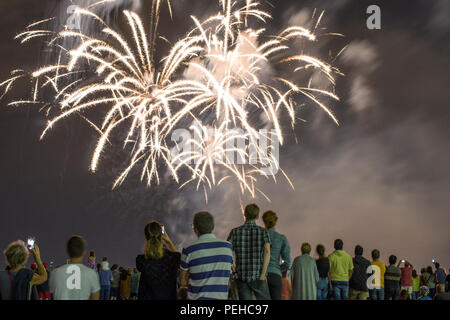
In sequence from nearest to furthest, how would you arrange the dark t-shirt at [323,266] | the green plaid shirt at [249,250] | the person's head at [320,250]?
the green plaid shirt at [249,250] → the dark t-shirt at [323,266] → the person's head at [320,250]


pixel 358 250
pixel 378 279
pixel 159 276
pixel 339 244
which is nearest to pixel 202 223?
pixel 159 276

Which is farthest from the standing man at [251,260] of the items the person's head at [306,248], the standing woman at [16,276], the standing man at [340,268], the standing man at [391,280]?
the standing man at [391,280]

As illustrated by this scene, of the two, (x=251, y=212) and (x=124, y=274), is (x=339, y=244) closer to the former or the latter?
(x=251, y=212)

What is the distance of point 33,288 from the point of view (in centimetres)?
666

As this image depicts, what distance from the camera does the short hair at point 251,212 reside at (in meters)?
7.48

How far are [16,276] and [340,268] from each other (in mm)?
6610

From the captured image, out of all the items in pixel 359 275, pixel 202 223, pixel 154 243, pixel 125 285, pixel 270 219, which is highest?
pixel 270 219

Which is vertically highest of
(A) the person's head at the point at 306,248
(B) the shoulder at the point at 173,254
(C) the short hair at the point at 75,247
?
(A) the person's head at the point at 306,248

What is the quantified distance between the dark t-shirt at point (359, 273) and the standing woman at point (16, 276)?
23.4 ft

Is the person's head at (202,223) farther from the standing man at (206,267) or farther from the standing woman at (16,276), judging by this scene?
the standing woman at (16,276)

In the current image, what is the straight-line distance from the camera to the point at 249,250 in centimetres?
732

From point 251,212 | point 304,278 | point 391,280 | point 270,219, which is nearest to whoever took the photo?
point 251,212

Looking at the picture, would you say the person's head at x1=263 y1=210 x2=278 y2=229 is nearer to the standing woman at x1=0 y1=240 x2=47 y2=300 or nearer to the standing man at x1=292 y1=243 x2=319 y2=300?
the standing man at x1=292 y1=243 x2=319 y2=300

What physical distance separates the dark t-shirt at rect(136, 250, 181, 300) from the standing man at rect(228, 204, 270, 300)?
3.80 feet
